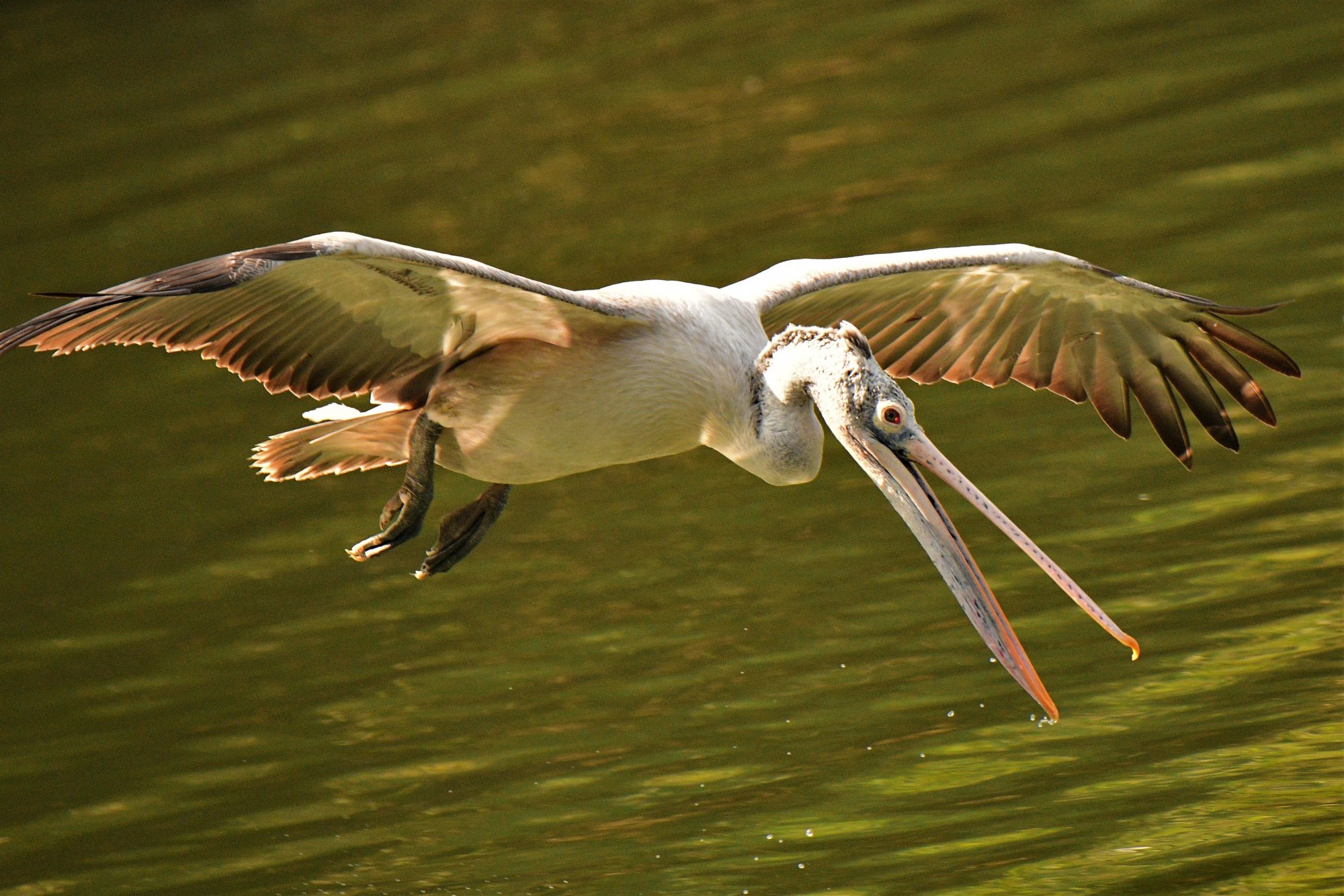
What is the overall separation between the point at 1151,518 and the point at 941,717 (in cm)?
177

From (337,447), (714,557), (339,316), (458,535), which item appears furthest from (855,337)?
(714,557)

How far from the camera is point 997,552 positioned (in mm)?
8289

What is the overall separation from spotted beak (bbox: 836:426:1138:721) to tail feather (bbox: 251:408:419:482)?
1.56m

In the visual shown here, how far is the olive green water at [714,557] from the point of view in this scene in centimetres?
651

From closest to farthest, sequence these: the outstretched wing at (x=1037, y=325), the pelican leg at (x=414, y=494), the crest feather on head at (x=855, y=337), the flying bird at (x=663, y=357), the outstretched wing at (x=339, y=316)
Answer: the outstretched wing at (x=339, y=316) → the flying bird at (x=663, y=357) → the crest feather on head at (x=855, y=337) → the pelican leg at (x=414, y=494) → the outstretched wing at (x=1037, y=325)

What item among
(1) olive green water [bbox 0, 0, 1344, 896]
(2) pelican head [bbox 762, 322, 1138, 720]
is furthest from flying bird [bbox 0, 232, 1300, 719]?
(1) olive green water [bbox 0, 0, 1344, 896]

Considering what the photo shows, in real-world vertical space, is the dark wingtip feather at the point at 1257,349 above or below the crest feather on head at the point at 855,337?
below

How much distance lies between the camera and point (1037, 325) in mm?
7496

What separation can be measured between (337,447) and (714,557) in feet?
7.27

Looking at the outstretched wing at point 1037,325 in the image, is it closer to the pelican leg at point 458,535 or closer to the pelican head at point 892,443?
the pelican head at point 892,443

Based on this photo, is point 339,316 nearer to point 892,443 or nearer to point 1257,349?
point 892,443

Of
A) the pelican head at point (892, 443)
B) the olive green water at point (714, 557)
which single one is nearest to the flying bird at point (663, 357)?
the pelican head at point (892, 443)

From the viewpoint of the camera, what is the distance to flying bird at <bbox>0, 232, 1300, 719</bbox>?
589 centimetres

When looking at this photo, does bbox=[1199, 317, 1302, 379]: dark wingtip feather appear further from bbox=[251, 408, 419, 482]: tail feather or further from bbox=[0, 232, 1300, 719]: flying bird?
bbox=[251, 408, 419, 482]: tail feather
